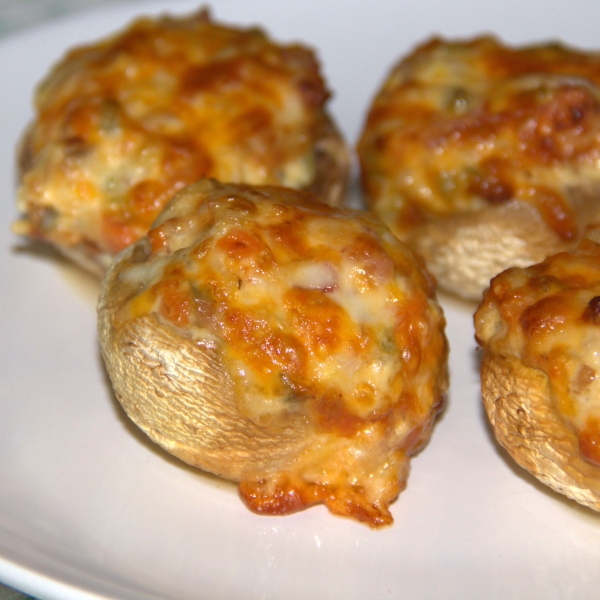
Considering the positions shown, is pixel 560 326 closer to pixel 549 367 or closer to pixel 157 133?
pixel 549 367

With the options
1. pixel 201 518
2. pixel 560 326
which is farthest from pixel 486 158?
pixel 201 518

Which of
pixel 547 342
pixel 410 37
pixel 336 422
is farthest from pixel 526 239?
pixel 410 37

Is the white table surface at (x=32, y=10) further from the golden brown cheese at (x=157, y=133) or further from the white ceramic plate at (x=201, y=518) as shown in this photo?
the white ceramic plate at (x=201, y=518)

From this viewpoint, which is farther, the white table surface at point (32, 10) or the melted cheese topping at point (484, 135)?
the white table surface at point (32, 10)

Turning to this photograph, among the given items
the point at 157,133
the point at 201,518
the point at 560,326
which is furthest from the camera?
the point at 157,133

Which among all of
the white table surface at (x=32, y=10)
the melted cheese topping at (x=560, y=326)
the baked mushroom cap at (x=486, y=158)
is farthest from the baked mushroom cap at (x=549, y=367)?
the white table surface at (x=32, y=10)

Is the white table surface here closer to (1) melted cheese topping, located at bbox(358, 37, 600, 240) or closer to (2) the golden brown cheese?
(2) the golden brown cheese
